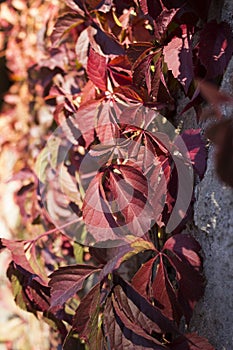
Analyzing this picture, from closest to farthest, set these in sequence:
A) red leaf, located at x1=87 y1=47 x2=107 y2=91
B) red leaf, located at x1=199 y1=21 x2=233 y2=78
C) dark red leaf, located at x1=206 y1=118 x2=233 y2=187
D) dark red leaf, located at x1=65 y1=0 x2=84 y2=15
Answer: dark red leaf, located at x1=206 y1=118 x2=233 y2=187, red leaf, located at x1=199 y1=21 x2=233 y2=78, red leaf, located at x1=87 y1=47 x2=107 y2=91, dark red leaf, located at x1=65 y1=0 x2=84 y2=15

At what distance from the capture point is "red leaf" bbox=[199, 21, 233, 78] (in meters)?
Result: 0.92

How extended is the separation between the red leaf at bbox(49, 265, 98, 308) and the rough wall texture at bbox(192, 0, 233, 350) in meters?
0.23

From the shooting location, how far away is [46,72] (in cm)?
157

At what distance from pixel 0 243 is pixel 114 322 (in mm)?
323

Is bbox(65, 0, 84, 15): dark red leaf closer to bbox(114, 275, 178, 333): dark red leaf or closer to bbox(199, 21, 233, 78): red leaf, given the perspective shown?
bbox(199, 21, 233, 78): red leaf

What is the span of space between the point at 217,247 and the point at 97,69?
1.44 ft

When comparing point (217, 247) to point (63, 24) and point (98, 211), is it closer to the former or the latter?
point (98, 211)

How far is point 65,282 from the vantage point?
1025 mm

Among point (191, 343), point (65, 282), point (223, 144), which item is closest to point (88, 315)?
point (65, 282)

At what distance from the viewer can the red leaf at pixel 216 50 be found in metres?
0.92

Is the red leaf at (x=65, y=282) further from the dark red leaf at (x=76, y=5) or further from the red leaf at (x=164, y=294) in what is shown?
the dark red leaf at (x=76, y=5)

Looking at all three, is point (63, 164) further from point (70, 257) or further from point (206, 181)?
point (206, 181)

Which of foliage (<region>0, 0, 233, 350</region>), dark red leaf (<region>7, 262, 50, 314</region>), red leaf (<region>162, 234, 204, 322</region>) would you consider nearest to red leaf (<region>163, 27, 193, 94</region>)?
foliage (<region>0, 0, 233, 350</region>)

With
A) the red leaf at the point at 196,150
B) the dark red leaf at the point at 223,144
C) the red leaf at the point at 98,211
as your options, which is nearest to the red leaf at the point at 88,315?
the red leaf at the point at 98,211
